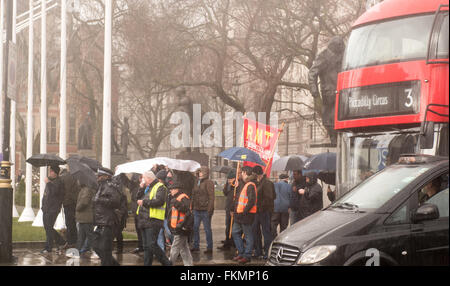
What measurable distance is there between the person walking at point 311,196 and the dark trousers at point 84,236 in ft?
13.8

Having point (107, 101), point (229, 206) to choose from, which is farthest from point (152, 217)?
point (107, 101)

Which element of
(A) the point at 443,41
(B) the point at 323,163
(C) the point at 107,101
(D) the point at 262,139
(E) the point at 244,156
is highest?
(A) the point at 443,41

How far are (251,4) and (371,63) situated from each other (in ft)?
47.5

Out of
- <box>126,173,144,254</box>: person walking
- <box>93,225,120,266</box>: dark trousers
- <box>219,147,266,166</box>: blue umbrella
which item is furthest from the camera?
<box>219,147,266,166</box>: blue umbrella

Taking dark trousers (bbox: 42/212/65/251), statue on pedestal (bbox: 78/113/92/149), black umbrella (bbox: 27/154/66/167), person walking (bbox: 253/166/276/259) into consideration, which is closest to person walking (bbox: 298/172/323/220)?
person walking (bbox: 253/166/276/259)

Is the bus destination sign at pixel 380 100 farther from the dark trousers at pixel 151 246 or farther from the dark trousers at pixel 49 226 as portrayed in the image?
the dark trousers at pixel 49 226

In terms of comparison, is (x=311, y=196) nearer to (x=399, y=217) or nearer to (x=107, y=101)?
(x=107, y=101)

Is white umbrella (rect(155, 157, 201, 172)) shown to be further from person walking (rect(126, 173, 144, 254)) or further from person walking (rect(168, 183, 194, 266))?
person walking (rect(168, 183, 194, 266))

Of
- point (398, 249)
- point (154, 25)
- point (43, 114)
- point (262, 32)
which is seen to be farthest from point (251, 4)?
point (398, 249)

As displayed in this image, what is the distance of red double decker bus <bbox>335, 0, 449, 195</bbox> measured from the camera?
402 inches

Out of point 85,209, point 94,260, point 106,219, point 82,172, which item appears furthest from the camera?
point 94,260

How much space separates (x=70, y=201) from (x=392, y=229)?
9.81m

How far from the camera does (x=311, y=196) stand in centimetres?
1571

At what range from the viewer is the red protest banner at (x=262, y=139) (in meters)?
17.6
